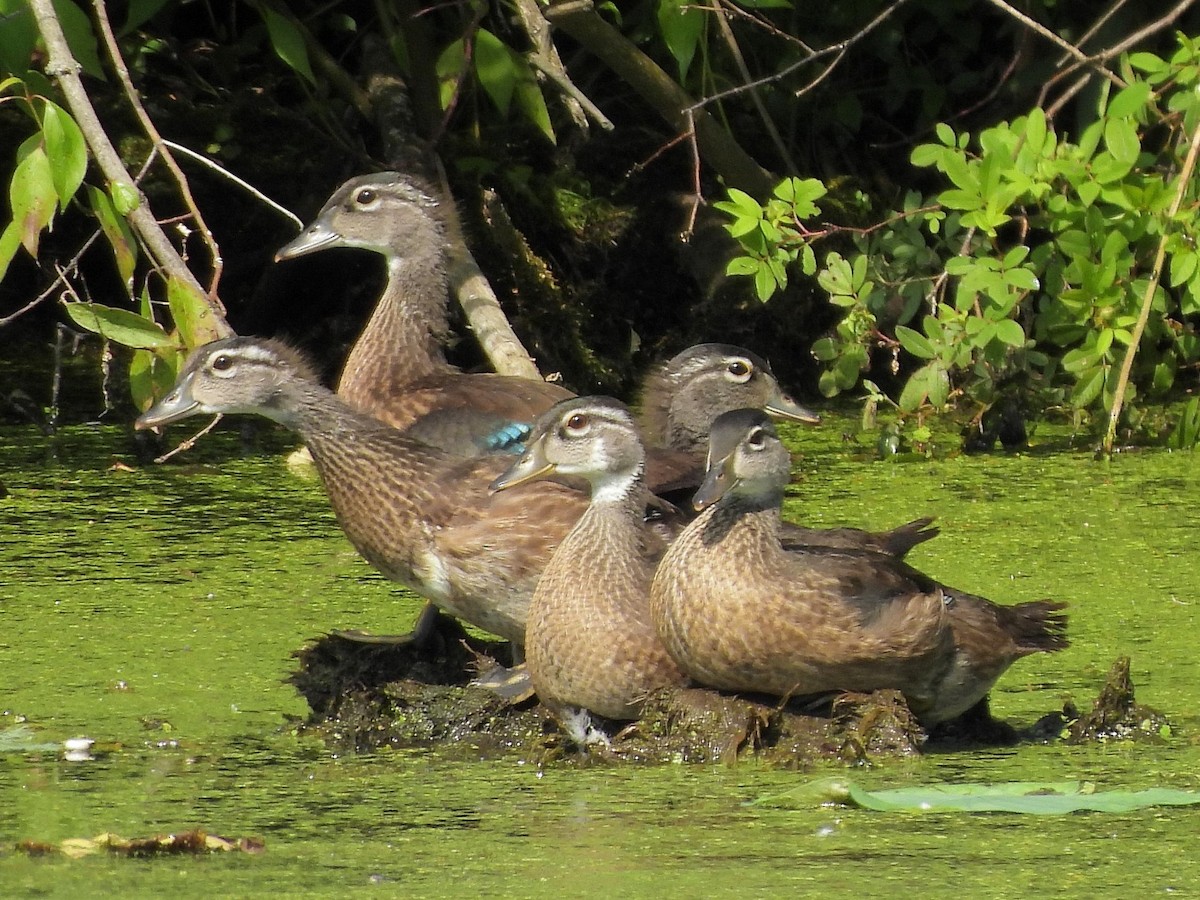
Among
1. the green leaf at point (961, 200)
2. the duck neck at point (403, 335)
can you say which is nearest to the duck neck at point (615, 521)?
the duck neck at point (403, 335)

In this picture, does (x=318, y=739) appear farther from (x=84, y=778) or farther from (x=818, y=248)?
(x=818, y=248)

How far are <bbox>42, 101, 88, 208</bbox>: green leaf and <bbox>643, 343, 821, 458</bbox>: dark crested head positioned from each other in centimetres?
195

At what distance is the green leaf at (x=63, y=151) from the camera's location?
4.80m

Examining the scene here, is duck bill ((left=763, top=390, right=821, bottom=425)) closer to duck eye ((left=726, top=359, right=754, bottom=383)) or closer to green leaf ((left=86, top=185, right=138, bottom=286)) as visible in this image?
duck eye ((left=726, top=359, right=754, bottom=383))

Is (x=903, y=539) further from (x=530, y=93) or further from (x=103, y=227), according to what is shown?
(x=530, y=93)

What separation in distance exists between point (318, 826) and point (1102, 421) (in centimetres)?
422

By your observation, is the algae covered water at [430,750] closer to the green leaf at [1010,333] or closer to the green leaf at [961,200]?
the green leaf at [1010,333]

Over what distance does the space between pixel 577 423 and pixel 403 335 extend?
175 centimetres

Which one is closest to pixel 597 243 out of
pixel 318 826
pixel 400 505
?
pixel 400 505

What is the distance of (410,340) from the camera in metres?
6.59

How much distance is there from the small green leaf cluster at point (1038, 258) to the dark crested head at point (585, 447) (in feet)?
5.77

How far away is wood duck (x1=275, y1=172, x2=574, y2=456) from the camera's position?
19.5 ft

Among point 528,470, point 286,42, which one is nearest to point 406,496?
point 528,470

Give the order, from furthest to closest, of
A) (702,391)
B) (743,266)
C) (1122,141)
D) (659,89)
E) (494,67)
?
(659,89) < (494,67) < (743,266) < (1122,141) < (702,391)
